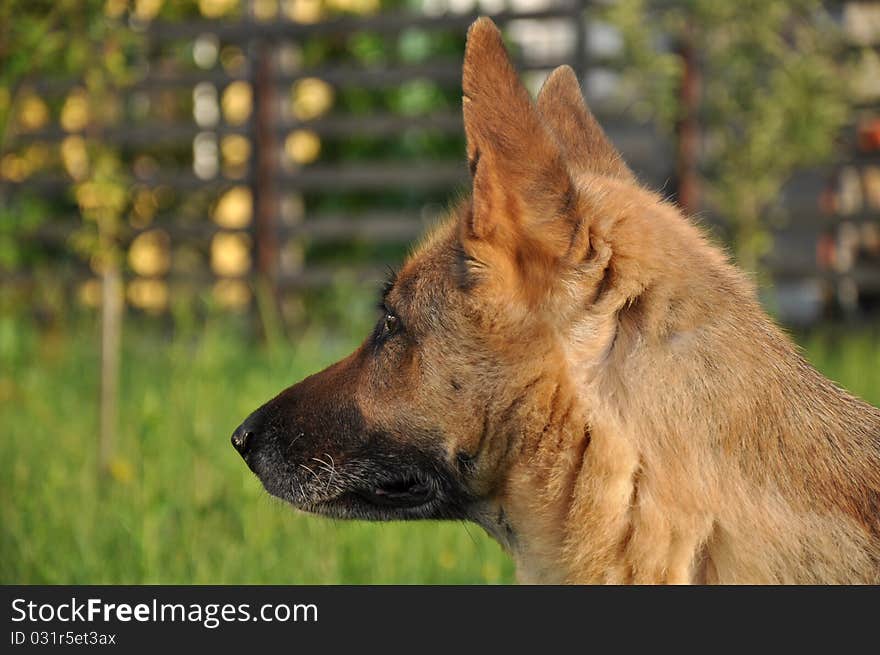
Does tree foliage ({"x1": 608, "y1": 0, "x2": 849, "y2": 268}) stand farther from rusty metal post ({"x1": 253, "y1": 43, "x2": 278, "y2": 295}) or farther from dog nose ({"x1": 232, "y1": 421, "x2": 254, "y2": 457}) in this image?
dog nose ({"x1": 232, "y1": 421, "x2": 254, "y2": 457})

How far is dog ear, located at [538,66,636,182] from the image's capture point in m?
2.70

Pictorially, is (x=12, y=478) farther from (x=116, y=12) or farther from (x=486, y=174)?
(x=486, y=174)

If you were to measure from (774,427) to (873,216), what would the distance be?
239 inches

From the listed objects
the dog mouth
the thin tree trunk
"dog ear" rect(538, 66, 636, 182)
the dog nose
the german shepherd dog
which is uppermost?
"dog ear" rect(538, 66, 636, 182)

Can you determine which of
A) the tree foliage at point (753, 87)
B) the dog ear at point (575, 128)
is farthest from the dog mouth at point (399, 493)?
the tree foliage at point (753, 87)

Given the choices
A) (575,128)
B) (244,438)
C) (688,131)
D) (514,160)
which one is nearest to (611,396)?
(514,160)

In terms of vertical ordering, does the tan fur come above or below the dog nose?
above

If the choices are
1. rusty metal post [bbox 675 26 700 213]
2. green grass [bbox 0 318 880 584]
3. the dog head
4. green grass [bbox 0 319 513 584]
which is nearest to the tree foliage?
rusty metal post [bbox 675 26 700 213]

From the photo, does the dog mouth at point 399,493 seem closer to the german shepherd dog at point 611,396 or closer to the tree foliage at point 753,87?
the german shepherd dog at point 611,396

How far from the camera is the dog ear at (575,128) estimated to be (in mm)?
2695

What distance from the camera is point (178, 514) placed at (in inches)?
162

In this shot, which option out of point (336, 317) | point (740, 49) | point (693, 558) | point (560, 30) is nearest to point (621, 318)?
point (693, 558)

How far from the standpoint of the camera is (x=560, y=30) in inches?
563

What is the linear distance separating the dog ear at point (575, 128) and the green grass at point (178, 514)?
3.60 feet
